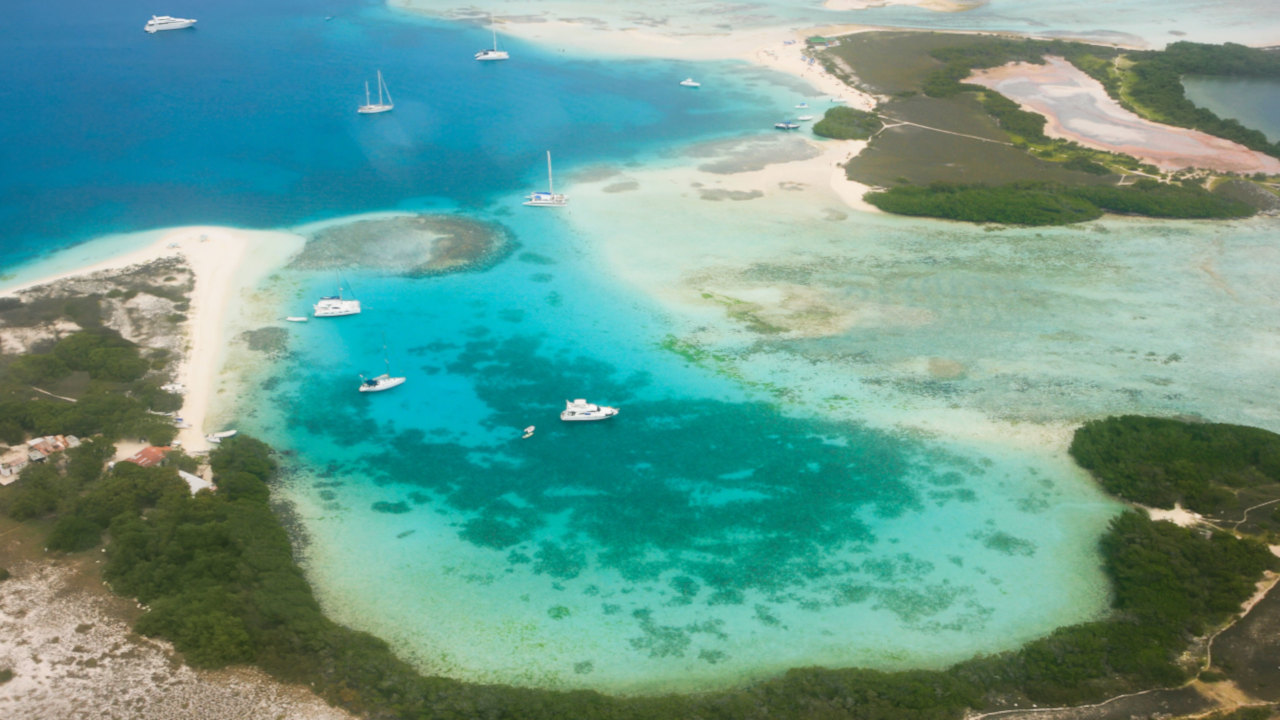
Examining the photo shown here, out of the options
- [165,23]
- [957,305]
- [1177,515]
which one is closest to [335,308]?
[957,305]

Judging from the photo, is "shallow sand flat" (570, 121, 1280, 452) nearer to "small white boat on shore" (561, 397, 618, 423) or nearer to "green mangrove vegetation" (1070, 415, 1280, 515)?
"green mangrove vegetation" (1070, 415, 1280, 515)

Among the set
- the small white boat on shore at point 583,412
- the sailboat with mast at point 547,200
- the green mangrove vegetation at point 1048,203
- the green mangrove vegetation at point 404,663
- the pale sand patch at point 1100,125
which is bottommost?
the green mangrove vegetation at point 404,663

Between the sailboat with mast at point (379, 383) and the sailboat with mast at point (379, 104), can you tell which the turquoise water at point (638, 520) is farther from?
the sailboat with mast at point (379, 104)

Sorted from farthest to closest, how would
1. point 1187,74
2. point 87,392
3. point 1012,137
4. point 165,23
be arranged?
1. point 165,23
2. point 1187,74
3. point 1012,137
4. point 87,392

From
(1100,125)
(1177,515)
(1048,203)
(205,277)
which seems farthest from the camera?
(1100,125)

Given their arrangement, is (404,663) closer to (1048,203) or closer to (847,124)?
(1048,203)

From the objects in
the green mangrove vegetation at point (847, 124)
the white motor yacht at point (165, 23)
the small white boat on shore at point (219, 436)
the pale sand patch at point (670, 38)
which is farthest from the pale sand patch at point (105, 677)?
the white motor yacht at point (165, 23)

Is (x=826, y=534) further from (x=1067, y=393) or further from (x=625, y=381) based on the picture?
(x=1067, y=393)
